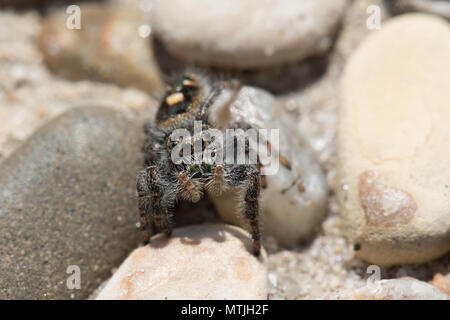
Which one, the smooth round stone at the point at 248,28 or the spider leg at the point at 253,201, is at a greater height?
the smooth round stone at the point at 248,28

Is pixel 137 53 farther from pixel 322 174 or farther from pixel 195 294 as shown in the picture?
pixel 195 294

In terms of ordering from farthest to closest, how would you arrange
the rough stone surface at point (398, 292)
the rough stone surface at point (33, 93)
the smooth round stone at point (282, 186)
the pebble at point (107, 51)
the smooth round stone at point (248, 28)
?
the pebble at point (107, 51) → the rough stone surface at point (33, 93) → the smooth round stone at point (248, 28) → the smooth round stone at point (282, 186) → the rough stone surface at point (398, 292)

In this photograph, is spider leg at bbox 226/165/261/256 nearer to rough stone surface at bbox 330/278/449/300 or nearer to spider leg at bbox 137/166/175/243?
spider leg at bbox 137/166/175/243

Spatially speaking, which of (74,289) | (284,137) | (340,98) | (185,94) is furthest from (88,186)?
(340,98)

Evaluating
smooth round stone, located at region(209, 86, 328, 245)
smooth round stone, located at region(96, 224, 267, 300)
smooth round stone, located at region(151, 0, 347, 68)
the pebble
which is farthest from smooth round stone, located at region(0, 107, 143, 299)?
smooth round stone, located at region(151, 0, 347, 68)

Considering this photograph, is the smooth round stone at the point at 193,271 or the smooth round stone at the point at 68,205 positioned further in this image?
the smooth round stone at the point at 68,205

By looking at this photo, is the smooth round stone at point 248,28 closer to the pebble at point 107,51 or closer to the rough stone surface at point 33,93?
the pebble at point 107,51

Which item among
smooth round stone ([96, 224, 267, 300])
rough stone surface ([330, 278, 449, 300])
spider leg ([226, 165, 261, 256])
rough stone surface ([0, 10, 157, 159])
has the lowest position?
rough stone surface ([330, 278, 449, 300])

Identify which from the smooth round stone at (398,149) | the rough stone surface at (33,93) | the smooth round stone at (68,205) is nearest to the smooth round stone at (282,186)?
the smooth round stone at (398,149)
